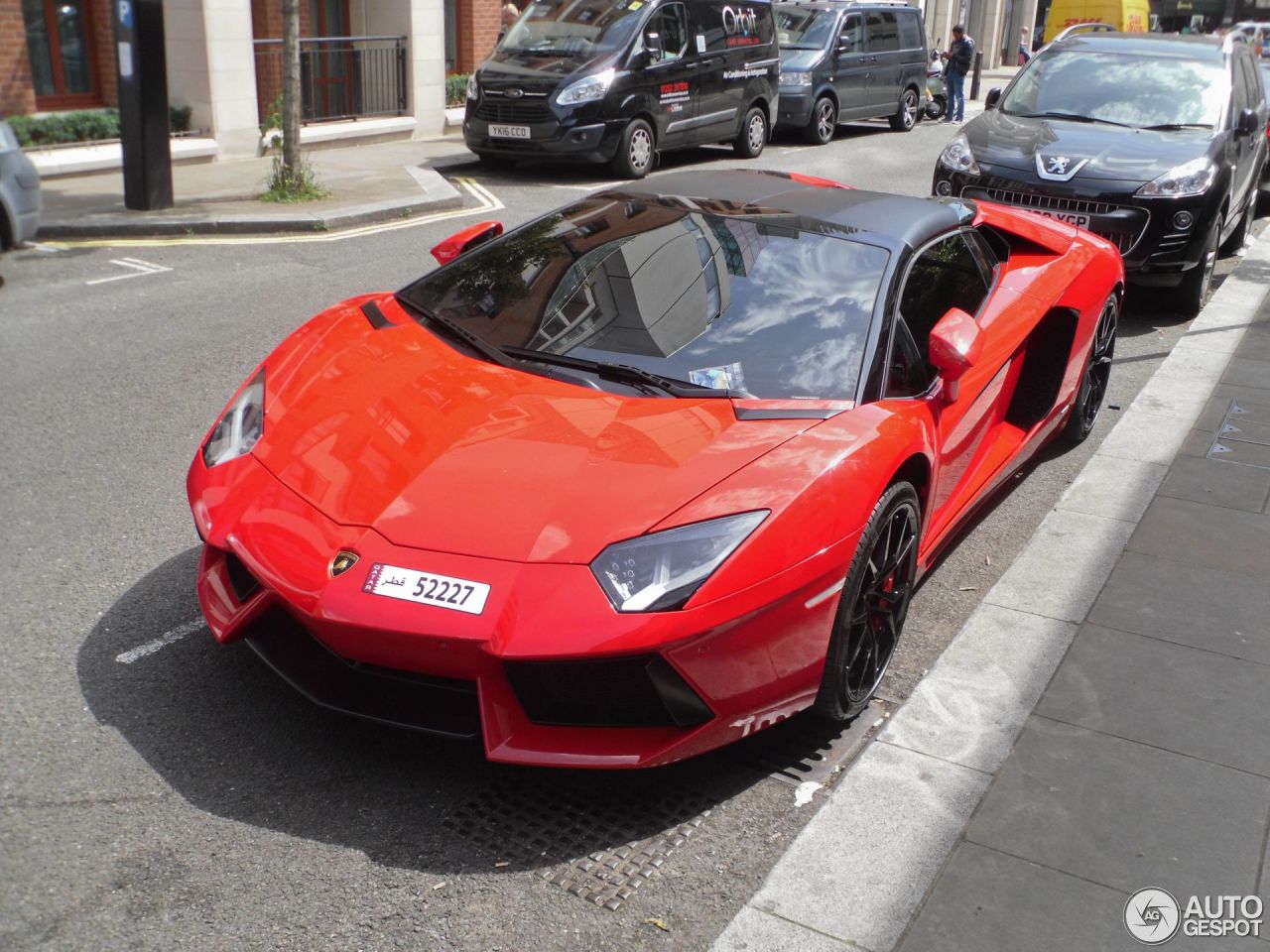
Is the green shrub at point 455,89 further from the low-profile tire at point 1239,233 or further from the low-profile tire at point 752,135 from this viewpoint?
the low-profile tire at point 1239,233

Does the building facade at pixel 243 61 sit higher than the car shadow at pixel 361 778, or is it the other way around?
the building facade at pixel 243 61

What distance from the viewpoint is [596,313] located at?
167 inches

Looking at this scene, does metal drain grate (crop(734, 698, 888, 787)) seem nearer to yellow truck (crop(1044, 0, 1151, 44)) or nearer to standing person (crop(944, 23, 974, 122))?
standing person (crop(944, 23, 974, 122))

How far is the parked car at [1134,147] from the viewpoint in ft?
28.6

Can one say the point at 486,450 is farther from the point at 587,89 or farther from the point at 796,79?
the point at 796,79

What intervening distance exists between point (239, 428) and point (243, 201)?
8805 mm

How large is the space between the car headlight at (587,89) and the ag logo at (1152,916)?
40.4ft

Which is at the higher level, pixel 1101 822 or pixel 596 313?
pixel 596 313

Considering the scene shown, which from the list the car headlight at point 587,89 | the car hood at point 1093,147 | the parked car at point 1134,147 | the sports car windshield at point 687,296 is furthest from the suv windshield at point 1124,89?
the sports car windshield at point 687,296

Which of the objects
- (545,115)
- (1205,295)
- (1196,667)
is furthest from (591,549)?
(545,115)

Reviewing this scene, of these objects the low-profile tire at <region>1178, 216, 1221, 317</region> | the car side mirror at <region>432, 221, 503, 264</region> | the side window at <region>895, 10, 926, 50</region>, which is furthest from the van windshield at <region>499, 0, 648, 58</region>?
the car side mirror at <region>432, 221, 503, 264</region>

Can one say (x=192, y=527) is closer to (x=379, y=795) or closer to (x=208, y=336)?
(x=379, y=795)

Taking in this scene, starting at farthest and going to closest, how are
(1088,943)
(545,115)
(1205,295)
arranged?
(545,115)
(1205,295)
(1088,943)

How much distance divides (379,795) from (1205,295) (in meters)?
8.40
